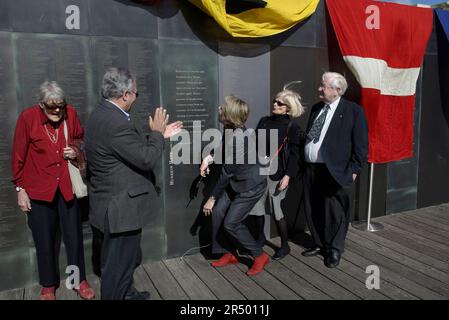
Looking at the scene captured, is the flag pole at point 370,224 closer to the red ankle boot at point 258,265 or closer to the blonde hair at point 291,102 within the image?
the blonde hair at point 291,102

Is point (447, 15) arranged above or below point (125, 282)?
above

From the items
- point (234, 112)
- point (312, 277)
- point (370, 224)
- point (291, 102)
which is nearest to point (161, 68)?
point (234, 112)

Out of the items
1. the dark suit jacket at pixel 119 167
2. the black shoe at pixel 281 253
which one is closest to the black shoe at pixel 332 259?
the black shoe at pixel 281 253

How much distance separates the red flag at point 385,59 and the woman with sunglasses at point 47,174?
289cm

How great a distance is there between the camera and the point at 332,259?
356 centimetres

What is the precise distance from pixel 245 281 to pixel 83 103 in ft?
6.55

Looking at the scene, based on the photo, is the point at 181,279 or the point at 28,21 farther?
the point at 181,279

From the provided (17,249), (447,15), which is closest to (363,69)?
(447,15)

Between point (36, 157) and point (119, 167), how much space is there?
0.78m

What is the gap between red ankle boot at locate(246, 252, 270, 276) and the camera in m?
3.35

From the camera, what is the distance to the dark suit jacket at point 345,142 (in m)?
3.44

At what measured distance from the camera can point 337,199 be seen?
361 cm

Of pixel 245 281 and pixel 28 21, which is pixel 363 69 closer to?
pixel 245 281
